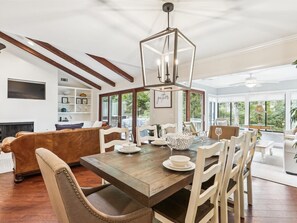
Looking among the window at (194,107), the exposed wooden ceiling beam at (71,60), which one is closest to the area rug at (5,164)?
the exposed wooden ceiling beam at (71,60)

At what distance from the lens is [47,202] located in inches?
90.7

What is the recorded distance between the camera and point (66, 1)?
Result: 231cm

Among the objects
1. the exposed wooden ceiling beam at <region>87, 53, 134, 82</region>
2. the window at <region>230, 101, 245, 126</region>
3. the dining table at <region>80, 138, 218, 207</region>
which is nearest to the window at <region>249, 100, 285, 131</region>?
the window at <region>230, 101, 245, 126</region>

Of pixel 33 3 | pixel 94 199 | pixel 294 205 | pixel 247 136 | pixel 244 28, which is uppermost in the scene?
pixel 33 3

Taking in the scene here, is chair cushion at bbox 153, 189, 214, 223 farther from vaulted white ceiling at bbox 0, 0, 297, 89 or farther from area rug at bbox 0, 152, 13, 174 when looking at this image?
area rug at bbox 0, 152, 13, 174

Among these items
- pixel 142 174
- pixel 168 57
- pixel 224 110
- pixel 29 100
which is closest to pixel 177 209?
pixel 142 174

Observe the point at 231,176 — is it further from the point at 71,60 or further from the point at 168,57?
the point at 71,60

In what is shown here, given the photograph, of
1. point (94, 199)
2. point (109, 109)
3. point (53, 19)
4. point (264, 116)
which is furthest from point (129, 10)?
point (264, 116)

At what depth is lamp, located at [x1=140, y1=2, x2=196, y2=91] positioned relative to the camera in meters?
1.64

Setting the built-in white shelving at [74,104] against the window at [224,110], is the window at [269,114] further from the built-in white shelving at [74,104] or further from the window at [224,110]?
the built-in white shelving at [74,104]

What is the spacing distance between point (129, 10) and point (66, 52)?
394cm

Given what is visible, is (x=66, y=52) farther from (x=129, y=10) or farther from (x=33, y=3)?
(x=129, y=10)

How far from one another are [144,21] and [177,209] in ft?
8.32

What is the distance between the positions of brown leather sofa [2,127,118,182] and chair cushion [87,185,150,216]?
2.16 m
